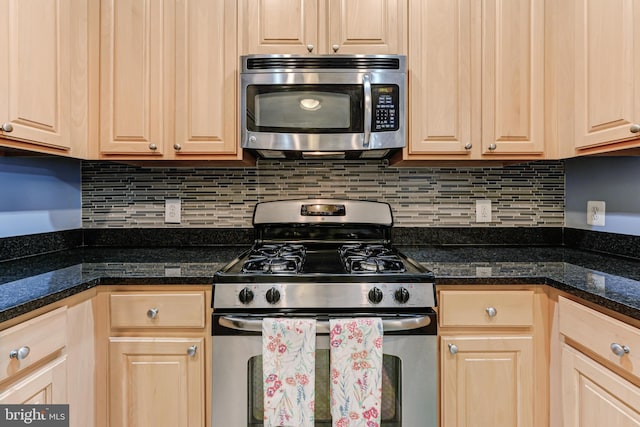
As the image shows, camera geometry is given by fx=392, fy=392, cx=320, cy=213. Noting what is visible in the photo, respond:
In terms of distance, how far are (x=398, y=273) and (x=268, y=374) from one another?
54cm

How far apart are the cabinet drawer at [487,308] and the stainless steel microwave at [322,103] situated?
668 millimetres

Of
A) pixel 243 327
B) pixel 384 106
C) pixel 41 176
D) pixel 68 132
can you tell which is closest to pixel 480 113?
pixel 384 106

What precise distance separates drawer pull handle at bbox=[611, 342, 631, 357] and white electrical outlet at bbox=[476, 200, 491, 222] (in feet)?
3.35

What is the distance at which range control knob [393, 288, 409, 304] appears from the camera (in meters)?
1.29

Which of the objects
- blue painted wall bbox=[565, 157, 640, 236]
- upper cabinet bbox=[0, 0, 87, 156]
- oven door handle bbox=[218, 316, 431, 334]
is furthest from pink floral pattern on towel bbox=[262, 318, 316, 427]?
blue painted wall bbox=[565, 157, 640, 236]

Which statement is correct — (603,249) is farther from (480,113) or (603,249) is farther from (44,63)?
(44,63)

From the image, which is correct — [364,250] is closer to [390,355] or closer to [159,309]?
[390,355]

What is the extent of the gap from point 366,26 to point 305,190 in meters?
0.80

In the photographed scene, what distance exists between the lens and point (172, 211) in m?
2.00

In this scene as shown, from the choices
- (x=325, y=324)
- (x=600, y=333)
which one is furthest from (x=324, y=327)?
(x=600, y=333)

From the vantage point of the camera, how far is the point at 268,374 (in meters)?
1.25

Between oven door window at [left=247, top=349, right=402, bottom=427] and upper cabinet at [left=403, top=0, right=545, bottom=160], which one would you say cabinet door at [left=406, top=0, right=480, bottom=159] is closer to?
upper cabinet at [left=403, top=0, right=545, bottom=160]

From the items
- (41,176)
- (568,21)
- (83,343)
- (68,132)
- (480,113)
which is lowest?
(83,343)

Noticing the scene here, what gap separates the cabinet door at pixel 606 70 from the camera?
1.28m
